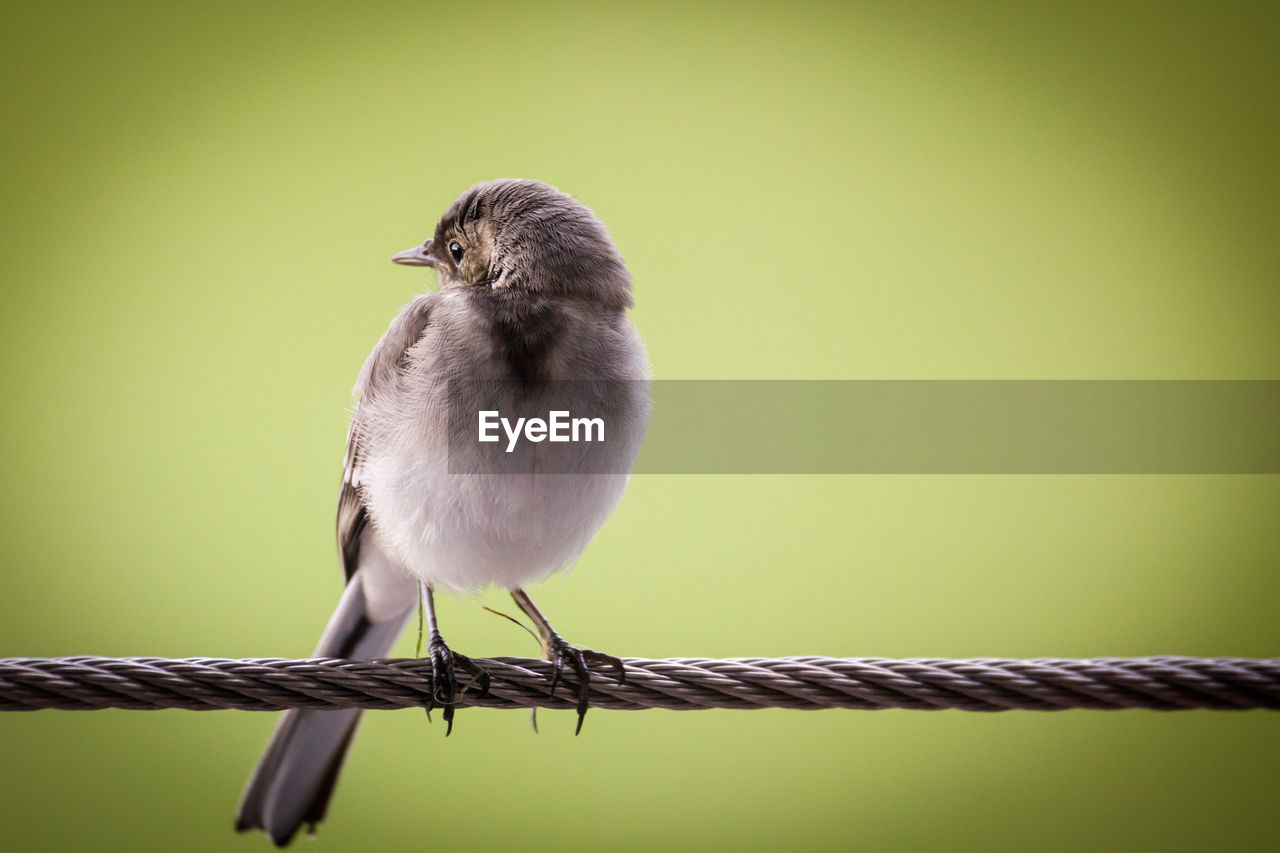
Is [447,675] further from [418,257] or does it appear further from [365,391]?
[418,257]

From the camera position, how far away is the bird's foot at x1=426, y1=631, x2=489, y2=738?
1461 mm

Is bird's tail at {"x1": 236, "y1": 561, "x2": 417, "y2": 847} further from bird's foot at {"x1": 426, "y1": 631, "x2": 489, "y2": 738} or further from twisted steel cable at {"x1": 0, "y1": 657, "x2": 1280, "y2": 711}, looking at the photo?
twisted steel cable at {"x1": 0, "y1": 657, "x2": 1280, "y2": 711}

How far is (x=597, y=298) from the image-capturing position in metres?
1.82

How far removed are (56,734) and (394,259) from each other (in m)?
2.34

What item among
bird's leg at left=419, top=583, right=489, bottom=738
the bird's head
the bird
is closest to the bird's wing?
the bird

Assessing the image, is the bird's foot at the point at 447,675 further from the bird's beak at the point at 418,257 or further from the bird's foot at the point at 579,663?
the bird's beak at the point at 418,257

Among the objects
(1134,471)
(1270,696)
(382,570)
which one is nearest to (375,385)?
(382,570)

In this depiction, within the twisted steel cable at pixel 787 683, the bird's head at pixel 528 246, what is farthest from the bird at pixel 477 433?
the twisted steel cable at pixel 787 683

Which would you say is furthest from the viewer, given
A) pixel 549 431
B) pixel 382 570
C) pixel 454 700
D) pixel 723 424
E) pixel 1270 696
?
pixel 723 424

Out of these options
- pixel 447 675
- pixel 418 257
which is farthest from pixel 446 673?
pixel 418 257

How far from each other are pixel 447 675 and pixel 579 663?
0.77 feet

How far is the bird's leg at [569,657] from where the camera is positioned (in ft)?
4.78

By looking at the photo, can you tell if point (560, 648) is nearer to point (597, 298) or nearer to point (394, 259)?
point (597, 298)

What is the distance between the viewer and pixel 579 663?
5.35 feet
